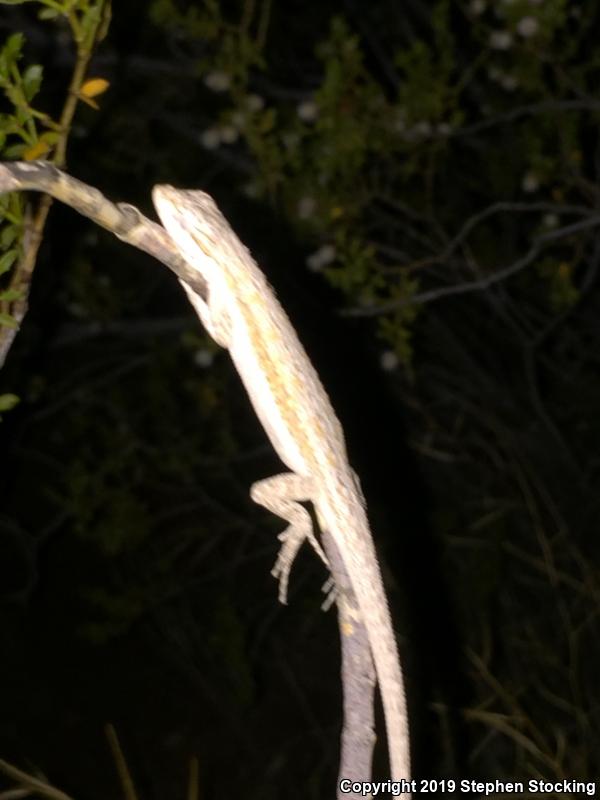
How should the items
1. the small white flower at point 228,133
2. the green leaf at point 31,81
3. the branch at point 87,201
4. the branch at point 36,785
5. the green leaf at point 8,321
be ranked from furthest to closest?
the small white flower at point 228,133 < the branch at point 36,785 < the green leaf at point 31,81 < the green leaf at point 8,321 < the branch at point 87,201

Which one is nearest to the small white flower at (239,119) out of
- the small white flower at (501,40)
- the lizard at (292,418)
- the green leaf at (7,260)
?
the small white flower at (501,40)

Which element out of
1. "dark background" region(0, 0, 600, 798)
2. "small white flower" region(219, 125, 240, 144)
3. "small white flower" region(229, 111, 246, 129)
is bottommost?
"dark background" region(0, 0, 600, 798)

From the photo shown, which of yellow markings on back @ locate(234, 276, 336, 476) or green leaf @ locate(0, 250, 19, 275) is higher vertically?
green leaf @ locate(0, 250, 19, 275)

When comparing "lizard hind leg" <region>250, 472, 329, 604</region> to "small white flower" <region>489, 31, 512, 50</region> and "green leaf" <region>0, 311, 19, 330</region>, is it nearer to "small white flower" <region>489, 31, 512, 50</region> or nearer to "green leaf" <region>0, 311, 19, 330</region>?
"green leaf" <region>0, 311, 19, 330</region>

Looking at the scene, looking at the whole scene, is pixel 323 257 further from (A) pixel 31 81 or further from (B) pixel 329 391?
→ (A) pixel 31 81

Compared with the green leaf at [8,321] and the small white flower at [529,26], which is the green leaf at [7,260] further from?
the small white flower at [529,26]

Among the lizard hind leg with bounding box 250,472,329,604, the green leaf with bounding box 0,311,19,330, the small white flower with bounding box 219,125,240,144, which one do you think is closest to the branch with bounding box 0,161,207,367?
the green leaf with bounding box 0,311,19,330

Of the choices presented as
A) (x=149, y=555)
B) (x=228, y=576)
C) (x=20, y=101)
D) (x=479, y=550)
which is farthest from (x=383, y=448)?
(x=20, y=101)

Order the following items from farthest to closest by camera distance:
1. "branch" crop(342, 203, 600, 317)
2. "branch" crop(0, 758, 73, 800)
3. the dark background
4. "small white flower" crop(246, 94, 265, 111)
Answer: the dark background
"small white flower" crop(246, 94, 265, 111)
"branch" crop(342, 203, 600, 317)
"branch" crop(0, 758, 73, 800)

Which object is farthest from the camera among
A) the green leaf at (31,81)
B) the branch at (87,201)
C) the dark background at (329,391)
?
the dark background at (329,391)
